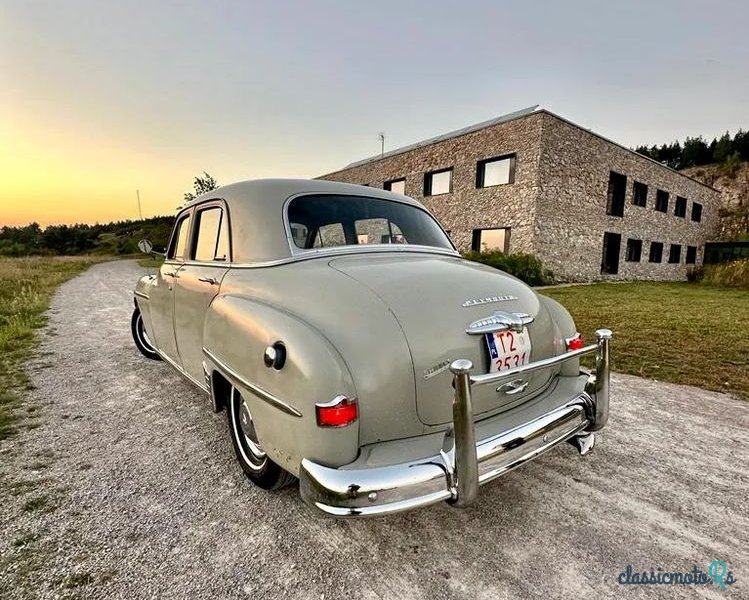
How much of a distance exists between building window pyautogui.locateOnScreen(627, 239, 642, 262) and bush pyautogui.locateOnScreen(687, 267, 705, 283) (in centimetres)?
508

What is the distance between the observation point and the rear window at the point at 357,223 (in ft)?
8.11

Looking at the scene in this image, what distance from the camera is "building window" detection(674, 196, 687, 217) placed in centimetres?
2316

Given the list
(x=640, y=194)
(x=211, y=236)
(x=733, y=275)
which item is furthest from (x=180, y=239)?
(x=640, y=194)

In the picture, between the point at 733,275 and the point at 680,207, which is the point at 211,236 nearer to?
the point at 733,275

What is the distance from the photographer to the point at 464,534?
1837 mm

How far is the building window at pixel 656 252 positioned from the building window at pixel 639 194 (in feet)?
9.12

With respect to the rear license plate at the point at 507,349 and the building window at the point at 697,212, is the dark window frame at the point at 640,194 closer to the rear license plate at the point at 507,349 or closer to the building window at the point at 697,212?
the building window at the point at 697,212

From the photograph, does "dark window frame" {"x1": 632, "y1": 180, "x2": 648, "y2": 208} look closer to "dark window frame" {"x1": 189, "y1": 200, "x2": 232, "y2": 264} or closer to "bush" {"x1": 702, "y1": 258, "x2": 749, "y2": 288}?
"bush" {"x1": 702, "y1": 258, "x2": 749, "y2": 288}

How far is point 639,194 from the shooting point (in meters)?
20.1

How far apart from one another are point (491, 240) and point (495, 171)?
3.03 meters

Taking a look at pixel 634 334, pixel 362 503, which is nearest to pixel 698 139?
pixel 634 334

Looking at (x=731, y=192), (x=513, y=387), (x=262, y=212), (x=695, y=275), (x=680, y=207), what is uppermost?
(x=731, y=192)

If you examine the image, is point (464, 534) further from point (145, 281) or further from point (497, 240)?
point (497, 240)

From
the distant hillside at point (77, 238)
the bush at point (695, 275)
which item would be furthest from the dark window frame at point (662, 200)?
the distant hillside at point (77, 238)
